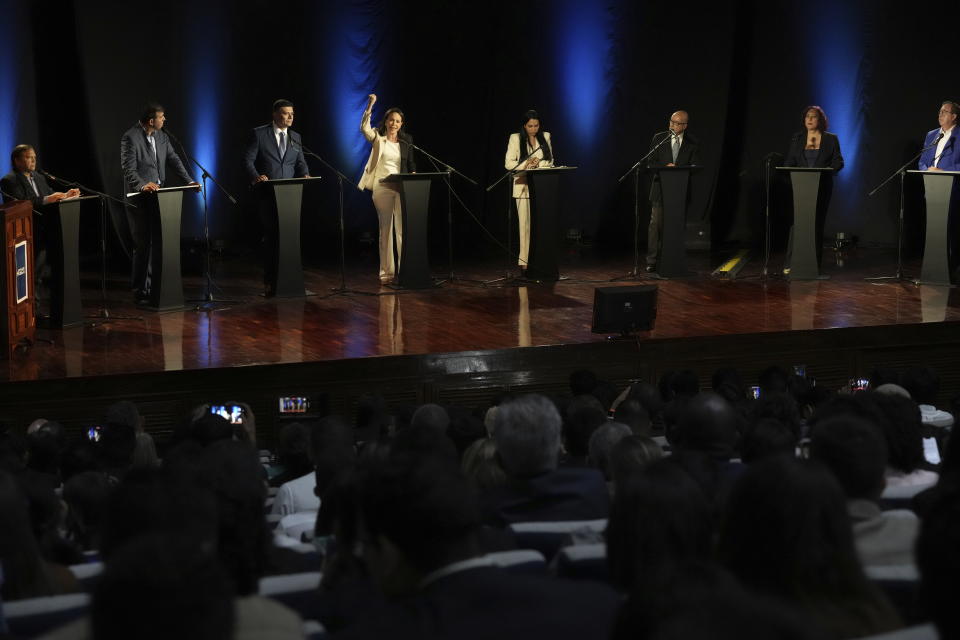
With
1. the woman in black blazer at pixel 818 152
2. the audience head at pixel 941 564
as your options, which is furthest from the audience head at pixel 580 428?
the woman in black blazer at pixel 818 152

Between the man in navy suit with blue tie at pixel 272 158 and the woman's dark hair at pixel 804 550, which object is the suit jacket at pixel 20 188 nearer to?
the man in navy suit with blue tie at pixel 272 158

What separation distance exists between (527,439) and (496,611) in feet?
4.61

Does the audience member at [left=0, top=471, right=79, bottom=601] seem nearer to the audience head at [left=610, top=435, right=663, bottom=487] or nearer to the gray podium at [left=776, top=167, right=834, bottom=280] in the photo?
the audience head at [left=610, top=435, right=663, bottom=487]

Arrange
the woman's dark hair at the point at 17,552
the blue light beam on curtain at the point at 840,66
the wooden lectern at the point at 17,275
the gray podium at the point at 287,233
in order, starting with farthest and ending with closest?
the blue light beam on curtain at the point at 840,66, the gray podium at the point at 287,233, the wooden lectern at the point at 17,275, the woman's dark hair at the point at 17,552

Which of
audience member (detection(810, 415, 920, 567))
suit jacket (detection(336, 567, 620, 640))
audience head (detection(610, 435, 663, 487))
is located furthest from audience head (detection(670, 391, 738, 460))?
suit jacket (detection(336, 567, 620, 640))

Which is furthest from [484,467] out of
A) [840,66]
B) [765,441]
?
[840,66]

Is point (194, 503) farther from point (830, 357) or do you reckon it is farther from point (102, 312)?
point (102, 312)

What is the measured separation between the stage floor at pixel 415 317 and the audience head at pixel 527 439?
148 inches

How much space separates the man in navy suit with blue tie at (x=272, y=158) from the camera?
30.8 feet

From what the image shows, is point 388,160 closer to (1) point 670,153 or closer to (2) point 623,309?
(1) point 670,153

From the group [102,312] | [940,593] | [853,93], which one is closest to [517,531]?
[940,593]

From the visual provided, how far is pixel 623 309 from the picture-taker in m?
7.62

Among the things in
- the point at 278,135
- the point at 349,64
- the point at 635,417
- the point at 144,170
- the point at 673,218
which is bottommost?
the point at 635,417

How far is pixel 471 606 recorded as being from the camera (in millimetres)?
2166
